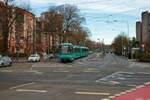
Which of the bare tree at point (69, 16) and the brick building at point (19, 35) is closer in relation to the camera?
the brick building at point (19, 35)

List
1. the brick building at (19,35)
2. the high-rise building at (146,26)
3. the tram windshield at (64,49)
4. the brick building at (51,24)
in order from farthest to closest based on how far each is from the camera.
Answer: the high-rise building at (146,26)
the brick building at (51,24)
the brick building at (19,35)
the tram windshield at (64,49)

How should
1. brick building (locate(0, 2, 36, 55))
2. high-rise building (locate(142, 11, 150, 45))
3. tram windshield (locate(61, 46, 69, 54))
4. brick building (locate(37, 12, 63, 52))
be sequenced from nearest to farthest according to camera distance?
tram windshield (locate(61, 46, 69, 54)), brick building (locate(0, 2, 36, 55)), brick building (locate(37, 12, 63, 52)), high-rise building (locate(142, 11, 150, 45))

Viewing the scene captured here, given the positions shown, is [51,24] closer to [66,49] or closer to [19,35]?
[19,35]

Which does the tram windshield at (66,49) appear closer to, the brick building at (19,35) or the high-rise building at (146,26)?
the brick building at (19,35)

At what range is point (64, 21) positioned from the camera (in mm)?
116062

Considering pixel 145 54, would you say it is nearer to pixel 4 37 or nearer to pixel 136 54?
pixel 136 54

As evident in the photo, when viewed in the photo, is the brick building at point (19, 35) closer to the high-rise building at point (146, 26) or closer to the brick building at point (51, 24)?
the brick building at point (51, 24)

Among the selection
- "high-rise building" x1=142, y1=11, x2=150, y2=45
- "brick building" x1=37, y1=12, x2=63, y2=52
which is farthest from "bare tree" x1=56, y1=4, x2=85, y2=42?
"high-rise building" x1=142, y1=11, x2=150, y2=45

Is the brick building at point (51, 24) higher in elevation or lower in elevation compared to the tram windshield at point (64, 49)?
higher

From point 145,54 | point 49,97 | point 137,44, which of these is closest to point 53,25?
point 137,44

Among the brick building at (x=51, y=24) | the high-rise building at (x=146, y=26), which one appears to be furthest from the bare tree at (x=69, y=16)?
the high-rise building at (x=146, y=26)

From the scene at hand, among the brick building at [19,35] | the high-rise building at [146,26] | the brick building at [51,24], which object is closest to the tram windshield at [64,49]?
the brick building at [19,35]

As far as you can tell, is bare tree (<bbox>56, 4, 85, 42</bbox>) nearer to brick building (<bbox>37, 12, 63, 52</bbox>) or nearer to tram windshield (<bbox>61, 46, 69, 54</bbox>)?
brick building (<bbox>37, 12, 63, 52</bbox>)

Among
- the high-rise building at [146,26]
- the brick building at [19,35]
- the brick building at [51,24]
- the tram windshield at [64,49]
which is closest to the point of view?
the tram windshield at [64,49]
